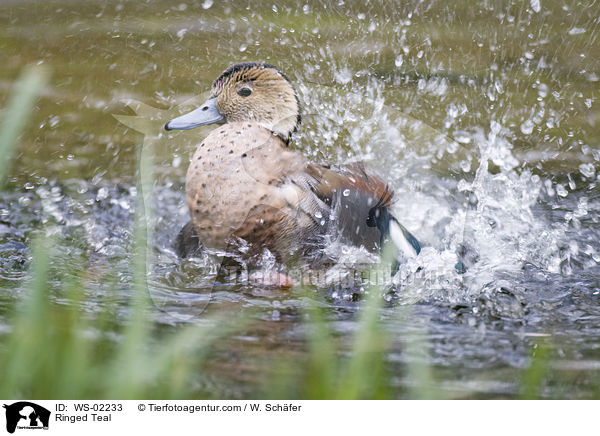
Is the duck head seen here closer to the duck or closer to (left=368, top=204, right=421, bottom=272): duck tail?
the duck

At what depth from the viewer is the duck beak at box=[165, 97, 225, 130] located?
2.79 meters

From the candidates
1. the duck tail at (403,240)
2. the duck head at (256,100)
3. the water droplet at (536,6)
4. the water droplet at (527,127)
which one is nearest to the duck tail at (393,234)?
the duck tail at (403,240)

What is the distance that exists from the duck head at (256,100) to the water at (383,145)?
369 millimetres

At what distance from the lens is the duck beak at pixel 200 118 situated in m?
2.79

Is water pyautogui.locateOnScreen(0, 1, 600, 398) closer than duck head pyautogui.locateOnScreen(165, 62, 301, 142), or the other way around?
water pyautogui.locateOnScreen(0, 1, 600, 398)

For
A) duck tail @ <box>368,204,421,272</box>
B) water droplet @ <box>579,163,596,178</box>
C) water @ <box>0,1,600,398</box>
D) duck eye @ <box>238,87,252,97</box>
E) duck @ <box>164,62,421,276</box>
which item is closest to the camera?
water @ <box>0,1,600,398</box>
